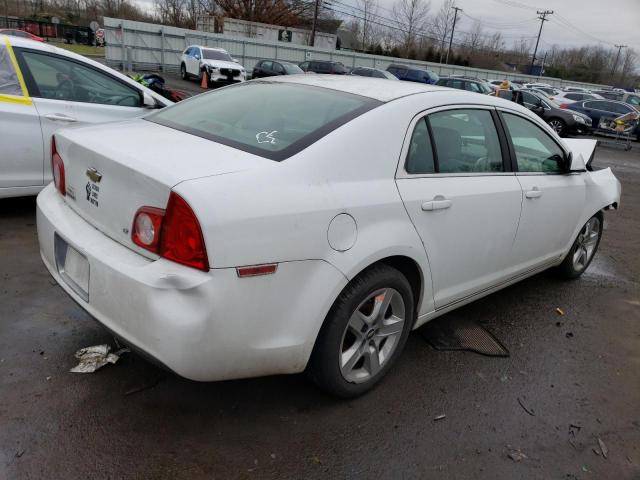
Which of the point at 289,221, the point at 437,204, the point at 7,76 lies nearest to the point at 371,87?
the point at 437,204

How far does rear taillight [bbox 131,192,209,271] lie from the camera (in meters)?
1.96

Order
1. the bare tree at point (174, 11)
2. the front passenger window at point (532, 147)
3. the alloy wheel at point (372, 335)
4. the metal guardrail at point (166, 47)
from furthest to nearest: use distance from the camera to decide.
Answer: the bare tree at point (174, 11)
the metal guardrail at point (166, 47)
the front passenger window at point (532, 147)
the alloy wheel at point (372, 335)

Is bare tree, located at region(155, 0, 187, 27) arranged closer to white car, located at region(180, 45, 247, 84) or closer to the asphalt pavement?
white car, located at region(180, 45, 247, 84)

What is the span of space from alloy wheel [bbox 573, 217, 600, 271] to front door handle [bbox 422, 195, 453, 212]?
7.54 feet

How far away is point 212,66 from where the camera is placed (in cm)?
2362

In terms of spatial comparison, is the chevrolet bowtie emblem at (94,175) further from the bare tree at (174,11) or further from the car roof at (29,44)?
the bare tree at (174,11)

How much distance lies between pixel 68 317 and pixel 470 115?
111 inches

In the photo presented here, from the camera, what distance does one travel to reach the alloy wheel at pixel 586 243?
15.0ft

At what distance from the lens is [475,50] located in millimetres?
75688

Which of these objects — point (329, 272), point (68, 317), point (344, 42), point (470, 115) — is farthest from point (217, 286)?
point (344, 42)

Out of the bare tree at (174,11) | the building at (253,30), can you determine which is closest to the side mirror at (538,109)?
the building at (253,30)

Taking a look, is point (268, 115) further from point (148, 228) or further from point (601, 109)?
point (601, 109)

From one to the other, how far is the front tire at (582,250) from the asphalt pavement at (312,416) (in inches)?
42.2

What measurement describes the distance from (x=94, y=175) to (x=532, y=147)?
296 centimetres
